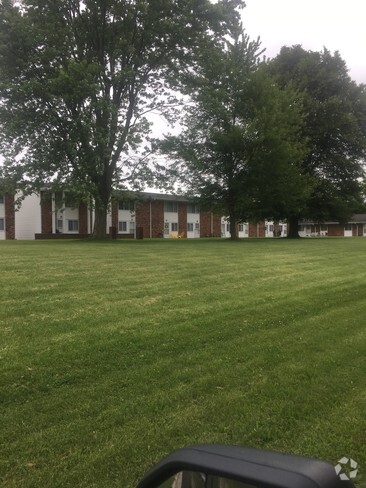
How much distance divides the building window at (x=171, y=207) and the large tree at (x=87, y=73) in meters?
27.4

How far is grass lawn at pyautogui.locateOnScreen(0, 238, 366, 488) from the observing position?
322 cm

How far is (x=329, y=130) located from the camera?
137 feet

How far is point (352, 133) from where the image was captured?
42.0 metres

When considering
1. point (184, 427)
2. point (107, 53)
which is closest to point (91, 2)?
→ point (107, 53)

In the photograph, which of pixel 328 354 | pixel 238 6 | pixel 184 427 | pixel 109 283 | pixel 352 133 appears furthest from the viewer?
pixel 352 133

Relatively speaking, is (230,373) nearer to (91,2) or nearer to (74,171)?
(74,171)

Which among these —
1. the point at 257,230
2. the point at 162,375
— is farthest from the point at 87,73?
the point at 257,230

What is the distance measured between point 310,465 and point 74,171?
95.0 ft

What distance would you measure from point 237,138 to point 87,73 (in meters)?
11.0

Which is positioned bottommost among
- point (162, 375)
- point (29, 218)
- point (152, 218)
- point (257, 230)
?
point (162, 375)

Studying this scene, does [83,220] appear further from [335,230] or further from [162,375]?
[335,230]

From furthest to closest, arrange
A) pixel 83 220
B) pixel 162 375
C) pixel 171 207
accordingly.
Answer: pixel 171 207, pixel 83 220, pixel 162 375

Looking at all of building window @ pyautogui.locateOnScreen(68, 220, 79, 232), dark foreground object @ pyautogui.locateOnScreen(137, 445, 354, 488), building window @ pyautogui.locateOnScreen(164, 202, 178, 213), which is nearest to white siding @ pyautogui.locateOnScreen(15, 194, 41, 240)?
building window @ pyautogui.locateOnScreen(68, 220, 79, 232)

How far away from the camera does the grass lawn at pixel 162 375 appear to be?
10.6ft
